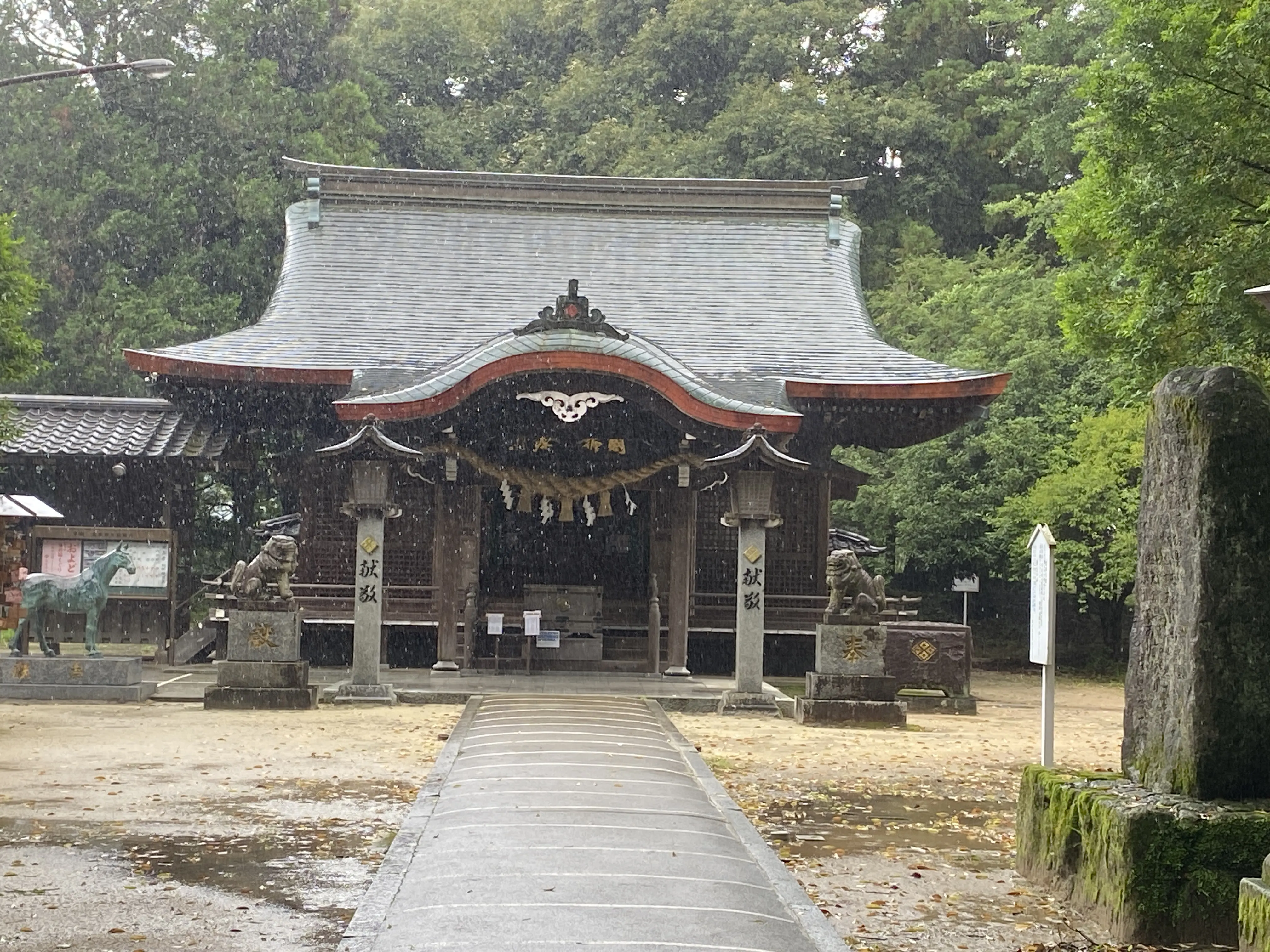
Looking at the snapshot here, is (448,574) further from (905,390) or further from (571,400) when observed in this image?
(905,390)

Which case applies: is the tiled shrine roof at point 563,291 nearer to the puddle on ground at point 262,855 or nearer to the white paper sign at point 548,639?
the white paper sign at point 548,639

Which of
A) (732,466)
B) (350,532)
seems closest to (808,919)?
(732,466)

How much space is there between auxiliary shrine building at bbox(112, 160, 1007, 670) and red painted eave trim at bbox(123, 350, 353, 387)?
4 centimetres

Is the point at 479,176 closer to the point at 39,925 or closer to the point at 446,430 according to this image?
the point at 446,430

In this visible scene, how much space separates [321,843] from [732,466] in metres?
8.32

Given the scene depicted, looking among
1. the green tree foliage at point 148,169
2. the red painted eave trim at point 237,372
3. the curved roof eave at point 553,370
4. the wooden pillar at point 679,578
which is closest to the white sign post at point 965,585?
the wooden pillar at point 679,578

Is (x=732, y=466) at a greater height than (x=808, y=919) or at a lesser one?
greater

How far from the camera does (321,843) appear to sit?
286 inches

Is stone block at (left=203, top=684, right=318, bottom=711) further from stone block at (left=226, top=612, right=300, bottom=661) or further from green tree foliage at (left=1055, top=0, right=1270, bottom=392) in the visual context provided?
green tree foliage at (left=1055, top=0, right=1270, bottom=392)

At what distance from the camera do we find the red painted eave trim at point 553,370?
15719 mm

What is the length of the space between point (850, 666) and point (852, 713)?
467mm

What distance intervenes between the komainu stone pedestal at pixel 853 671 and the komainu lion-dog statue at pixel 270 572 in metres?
5.29

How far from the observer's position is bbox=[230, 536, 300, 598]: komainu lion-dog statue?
13859mm

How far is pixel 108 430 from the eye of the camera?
18.5m
